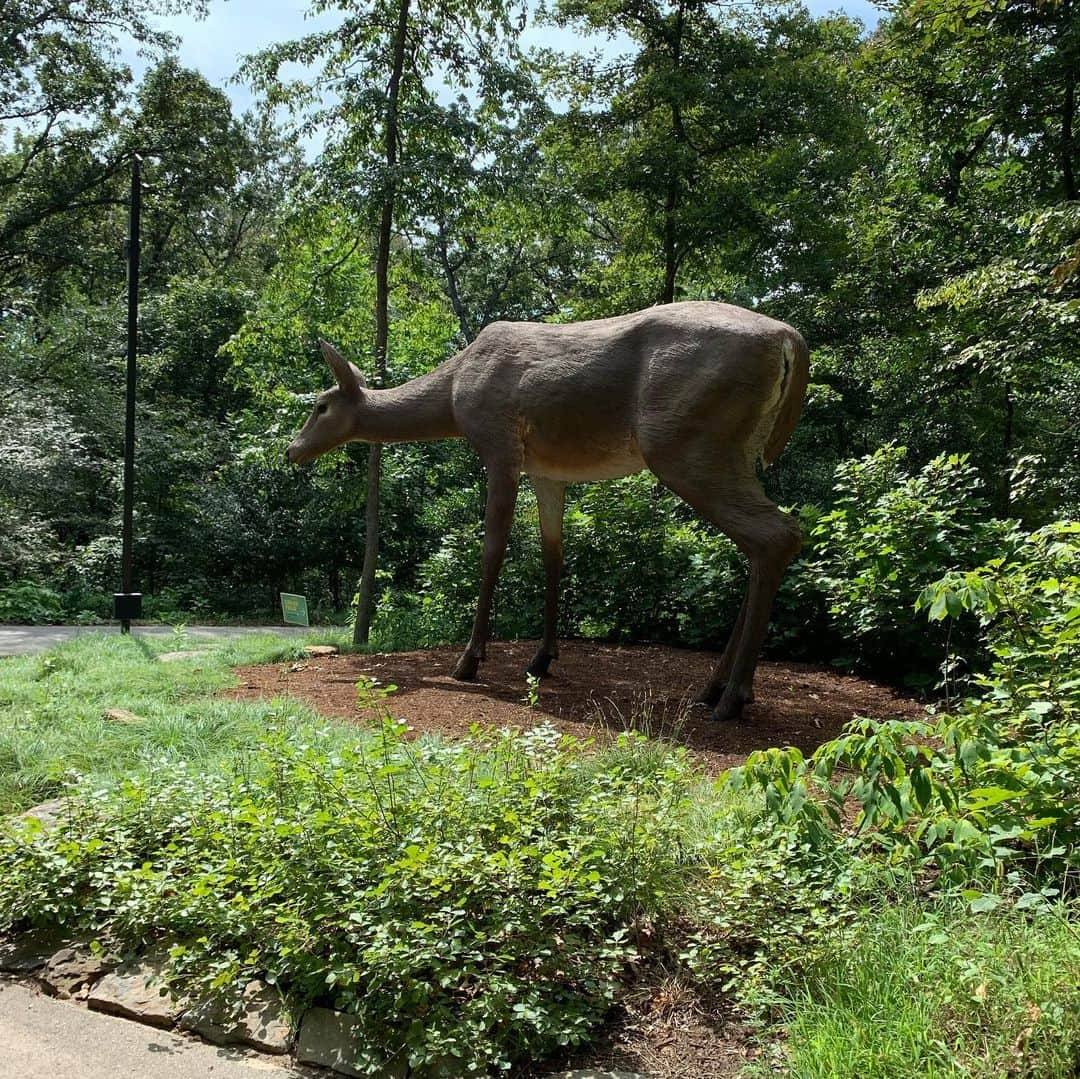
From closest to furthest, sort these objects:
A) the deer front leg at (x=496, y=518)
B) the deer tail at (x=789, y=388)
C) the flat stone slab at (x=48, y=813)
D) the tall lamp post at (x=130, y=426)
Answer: the flat stone slab at (x=48, y=813) < the deer tail at (x=789, y=388) < the deer front leg at (x=496, y=518) < the tall lamp post at (x=130, y=426)

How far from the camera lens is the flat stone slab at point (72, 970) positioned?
9.57 feet

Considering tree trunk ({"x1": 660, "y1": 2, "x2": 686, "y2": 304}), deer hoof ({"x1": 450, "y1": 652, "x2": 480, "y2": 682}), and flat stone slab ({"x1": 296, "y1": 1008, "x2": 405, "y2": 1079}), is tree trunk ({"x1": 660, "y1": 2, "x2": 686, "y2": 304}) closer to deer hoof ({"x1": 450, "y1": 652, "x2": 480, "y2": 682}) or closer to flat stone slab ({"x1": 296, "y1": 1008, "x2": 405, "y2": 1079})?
deer hoof ({"x1": 450, "y1": 652, "x2": 480, "y2": 682})

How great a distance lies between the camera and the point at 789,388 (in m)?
5.14

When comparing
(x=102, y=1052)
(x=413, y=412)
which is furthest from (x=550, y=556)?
(x=102, y=1052)

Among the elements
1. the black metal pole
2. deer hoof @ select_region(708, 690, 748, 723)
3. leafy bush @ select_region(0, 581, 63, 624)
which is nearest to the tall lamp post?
the black metal pole

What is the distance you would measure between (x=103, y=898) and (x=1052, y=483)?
7.78 metres

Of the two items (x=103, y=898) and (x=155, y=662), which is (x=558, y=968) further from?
(x=155, y=662)

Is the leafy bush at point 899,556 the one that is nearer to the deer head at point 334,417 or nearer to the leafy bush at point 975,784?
the leafy bush at point 975,784

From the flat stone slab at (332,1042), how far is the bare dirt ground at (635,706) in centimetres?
63

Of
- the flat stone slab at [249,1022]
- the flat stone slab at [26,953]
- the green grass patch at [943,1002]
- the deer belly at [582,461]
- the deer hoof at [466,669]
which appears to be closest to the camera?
the green grass patch at [943,1002]

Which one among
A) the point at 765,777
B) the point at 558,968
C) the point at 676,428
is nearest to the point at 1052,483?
the point at 676,428

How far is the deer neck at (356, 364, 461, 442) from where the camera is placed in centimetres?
673

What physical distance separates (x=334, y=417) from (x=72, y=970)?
15.6 feet

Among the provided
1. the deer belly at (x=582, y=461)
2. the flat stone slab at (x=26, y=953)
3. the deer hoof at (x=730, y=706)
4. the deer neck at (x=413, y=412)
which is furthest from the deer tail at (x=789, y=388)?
the flat stone slab at (x=26, y=953)
